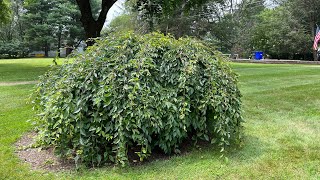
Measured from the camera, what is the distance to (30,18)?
130ft

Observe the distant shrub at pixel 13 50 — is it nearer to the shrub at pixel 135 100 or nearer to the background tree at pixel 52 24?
the background tree at pixel 52 24

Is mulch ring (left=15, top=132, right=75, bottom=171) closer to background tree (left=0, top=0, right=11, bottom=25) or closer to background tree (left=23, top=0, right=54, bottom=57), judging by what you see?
background tree (left=0, top=0, right=11, bottom=25)

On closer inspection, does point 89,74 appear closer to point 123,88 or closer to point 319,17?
point 123,88

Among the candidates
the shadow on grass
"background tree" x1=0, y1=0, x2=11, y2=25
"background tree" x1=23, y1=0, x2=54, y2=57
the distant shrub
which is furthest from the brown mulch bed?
"background tree" x1=23, y1=0, x2=54, y2=57

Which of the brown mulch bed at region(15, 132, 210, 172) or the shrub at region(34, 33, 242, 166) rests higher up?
the shrub at region(34, 33, 242, 166)

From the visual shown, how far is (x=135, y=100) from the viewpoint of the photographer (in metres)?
2.94

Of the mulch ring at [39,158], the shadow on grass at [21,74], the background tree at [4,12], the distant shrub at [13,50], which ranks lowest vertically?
the mulch ring at [39,158]

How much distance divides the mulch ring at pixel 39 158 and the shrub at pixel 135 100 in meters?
0.12

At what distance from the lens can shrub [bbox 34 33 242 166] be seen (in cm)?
290

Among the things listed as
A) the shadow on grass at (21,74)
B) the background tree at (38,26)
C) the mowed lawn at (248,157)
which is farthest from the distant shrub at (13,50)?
the mowed lawn at (248,157)

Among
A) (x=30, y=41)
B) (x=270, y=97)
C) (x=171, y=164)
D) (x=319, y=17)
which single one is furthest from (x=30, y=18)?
(x=171, y=164)

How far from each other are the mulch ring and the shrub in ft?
0.41

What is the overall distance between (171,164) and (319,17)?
88.2ft

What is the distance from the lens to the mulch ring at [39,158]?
302 cm
